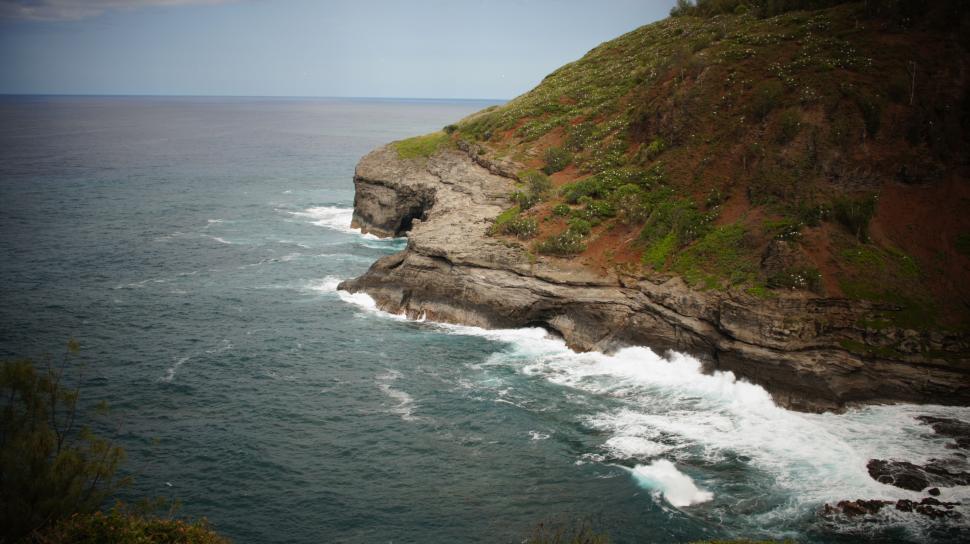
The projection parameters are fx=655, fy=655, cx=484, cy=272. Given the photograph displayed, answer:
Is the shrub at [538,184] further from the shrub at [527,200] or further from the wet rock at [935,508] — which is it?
the wet rock at [935,508]

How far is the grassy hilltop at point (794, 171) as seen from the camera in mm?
47000

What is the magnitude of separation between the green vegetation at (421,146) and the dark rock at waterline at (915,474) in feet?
221

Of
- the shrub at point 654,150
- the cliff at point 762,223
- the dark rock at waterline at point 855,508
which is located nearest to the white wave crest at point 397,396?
the cliff at point 762,223

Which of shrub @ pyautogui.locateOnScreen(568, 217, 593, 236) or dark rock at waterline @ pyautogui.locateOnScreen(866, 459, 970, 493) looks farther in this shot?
shrub @ pyautogui.locateOnScreen(568, 217, 593, 236)

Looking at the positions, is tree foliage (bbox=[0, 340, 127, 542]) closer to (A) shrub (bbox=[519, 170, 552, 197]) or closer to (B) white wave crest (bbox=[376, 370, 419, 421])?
(B) white wave crest (bbox=[376, 370, 419, 421])

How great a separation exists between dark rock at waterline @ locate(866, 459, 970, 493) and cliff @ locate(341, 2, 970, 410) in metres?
6.74

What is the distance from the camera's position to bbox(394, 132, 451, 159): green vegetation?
90.6 m

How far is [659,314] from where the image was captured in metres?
49.8

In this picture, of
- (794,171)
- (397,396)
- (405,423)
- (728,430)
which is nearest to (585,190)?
(794,171)

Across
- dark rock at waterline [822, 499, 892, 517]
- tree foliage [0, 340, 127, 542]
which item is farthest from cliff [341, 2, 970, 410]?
tree foliage [0, 340, 127, 542]

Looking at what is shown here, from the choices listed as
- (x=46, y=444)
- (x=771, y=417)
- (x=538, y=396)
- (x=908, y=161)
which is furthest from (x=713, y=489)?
(x=908, y=161)

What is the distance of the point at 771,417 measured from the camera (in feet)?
135

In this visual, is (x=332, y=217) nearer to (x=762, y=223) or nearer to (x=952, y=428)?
(x=762, y=223)

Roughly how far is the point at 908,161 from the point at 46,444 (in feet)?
192
